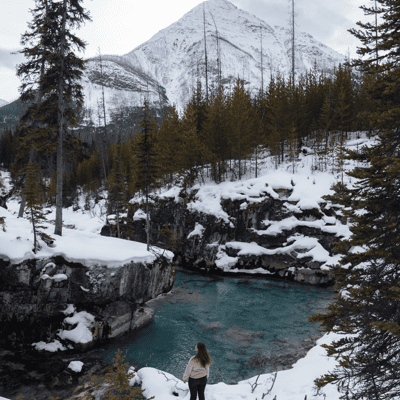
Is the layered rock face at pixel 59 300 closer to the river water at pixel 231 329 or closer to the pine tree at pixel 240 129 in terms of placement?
the river water at pixel 231 329

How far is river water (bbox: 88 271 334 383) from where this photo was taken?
11.8 metres

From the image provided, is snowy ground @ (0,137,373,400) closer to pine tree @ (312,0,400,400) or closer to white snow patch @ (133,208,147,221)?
pine tree @ (312,0,400,400)

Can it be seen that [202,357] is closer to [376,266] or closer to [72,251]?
[376,266]

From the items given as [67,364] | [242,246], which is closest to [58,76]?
[67,364]

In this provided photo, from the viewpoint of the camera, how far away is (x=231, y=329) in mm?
14641

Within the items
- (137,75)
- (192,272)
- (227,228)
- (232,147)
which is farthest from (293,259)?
(137,75)

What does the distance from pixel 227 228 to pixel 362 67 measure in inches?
815

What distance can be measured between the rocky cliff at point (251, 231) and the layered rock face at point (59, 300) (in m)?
9.05

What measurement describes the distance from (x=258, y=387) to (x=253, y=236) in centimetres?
1783

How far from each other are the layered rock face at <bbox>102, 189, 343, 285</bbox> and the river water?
7.46 feet

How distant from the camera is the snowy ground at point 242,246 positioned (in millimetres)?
7984

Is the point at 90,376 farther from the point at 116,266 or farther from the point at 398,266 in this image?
the point at 398,266

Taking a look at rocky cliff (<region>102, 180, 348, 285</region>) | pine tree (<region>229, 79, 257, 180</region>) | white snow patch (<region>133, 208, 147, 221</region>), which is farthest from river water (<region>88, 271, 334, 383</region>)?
pine tree (<region>229, 79, 257, 180</region>)

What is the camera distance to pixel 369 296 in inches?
217
